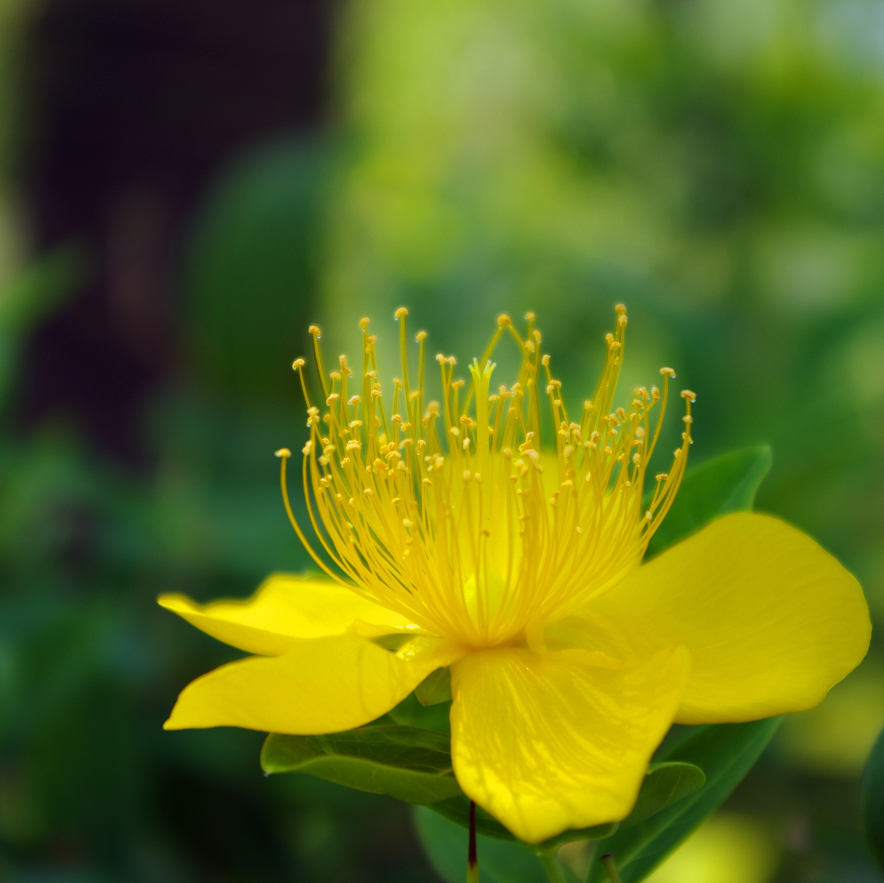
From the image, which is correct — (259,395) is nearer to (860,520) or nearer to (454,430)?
(860,520)

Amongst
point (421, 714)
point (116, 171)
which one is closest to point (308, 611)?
point (421, 714)

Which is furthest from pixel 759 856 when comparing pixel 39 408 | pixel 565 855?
pixel 39 408

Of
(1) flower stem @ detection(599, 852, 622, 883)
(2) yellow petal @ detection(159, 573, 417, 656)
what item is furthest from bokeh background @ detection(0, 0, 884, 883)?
(2) yellow petal @ detection(159, 573, 417, 656)

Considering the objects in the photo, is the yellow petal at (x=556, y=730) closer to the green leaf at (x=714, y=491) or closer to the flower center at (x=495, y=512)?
the flower center at (x=495, y=512)

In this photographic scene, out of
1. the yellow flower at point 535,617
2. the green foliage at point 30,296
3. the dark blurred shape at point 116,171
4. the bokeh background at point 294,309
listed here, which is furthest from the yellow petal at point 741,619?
the dark blurred shape at point 116,171

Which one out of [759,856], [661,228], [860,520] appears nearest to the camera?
[759,856]

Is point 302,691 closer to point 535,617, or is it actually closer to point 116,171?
point 535,617

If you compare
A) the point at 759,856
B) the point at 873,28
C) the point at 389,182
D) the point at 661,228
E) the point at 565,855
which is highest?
the point at 873,28

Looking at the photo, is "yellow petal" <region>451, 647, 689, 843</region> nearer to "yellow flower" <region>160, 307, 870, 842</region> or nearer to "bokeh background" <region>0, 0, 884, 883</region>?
"yellow flower" <region>160, 307, 870, 842</region>

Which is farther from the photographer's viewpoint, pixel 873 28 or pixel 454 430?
pixel 873 28
